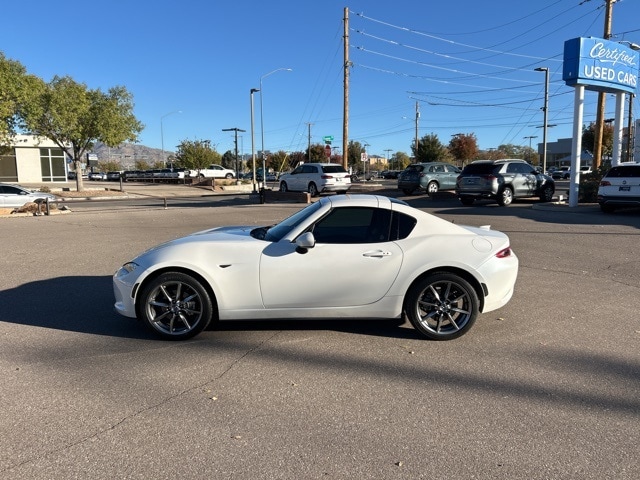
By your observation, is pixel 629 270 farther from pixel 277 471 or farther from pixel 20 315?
pixel 20 315

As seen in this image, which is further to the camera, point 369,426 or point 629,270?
point 629,270

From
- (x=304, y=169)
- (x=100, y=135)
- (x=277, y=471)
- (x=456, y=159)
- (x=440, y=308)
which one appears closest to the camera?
(x=277, y=471)

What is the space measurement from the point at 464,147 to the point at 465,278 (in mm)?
76129

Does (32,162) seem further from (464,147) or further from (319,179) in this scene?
(464,147)

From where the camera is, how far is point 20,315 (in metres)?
5.88

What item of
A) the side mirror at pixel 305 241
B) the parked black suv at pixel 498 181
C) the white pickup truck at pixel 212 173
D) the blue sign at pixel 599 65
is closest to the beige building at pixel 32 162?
the white pickup truck at pixel 212 173

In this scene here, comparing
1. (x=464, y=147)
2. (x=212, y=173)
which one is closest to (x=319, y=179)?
(x=212, y=173)

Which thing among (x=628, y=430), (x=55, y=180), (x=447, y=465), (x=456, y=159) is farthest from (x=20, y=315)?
(x=456, y=159)

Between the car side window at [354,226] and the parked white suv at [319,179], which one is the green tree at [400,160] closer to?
the parked white suv at [319,179]

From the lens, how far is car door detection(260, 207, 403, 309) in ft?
15.8

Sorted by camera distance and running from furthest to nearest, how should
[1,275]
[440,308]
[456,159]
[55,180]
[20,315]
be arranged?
[456,159]
[55,180]
[1,275]
[20,315]
[440,308]

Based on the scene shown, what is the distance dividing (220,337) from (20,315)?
8.58ft

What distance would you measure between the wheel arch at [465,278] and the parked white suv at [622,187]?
43.6ft

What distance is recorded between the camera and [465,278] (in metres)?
4.96
